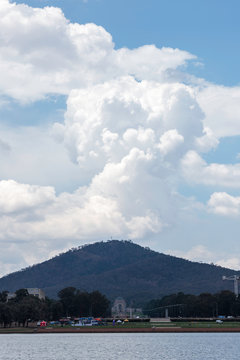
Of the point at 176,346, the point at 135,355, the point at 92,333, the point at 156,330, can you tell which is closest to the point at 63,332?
the point at 92,333

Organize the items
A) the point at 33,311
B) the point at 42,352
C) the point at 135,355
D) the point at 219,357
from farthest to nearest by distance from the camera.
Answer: the point at 33,311, the point at 42,352, the point at 135,355, the point at 219,357

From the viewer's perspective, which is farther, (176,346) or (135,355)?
(176,346)

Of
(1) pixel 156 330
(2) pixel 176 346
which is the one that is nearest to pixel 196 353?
(2) pixel 176 346

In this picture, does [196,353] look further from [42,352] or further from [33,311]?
[33,311]

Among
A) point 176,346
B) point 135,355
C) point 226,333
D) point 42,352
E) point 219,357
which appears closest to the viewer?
point 219,357

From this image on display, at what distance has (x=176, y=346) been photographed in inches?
4668

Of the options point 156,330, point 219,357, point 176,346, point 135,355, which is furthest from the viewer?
point 156,330

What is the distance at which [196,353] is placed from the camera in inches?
4011

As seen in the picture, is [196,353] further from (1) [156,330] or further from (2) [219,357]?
(1) [156,330]

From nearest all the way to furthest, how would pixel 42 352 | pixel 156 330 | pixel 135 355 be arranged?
pixel 135 355
pixel 42 352
pixel 156 330

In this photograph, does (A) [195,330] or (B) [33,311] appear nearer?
(A) [195,330]

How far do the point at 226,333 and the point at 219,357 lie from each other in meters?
76.4

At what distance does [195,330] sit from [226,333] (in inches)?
456

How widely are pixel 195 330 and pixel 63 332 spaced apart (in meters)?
37.3
